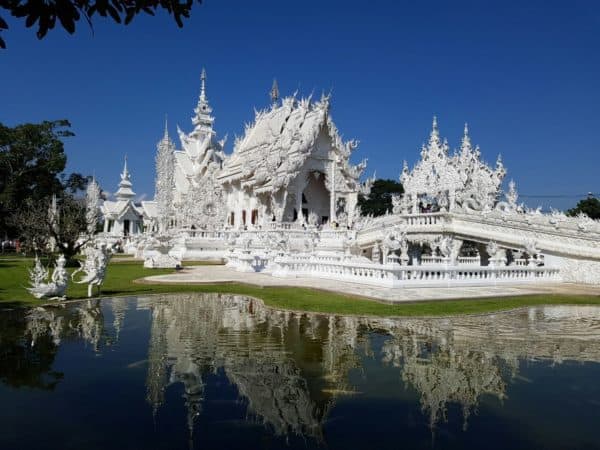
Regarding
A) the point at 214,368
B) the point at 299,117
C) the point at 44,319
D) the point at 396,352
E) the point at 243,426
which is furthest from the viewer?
the point at 299,117

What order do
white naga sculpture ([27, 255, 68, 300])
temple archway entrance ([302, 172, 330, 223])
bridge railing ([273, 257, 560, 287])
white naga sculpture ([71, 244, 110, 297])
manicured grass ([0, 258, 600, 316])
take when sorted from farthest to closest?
temple archway entrance ([302, 172, 330, 223]) → bridge railing ([273, 257, 560, 287]) → white naga sculpture ([71, 244, 110, 297]) → white naga sculpture ([27, 255, 68, 300]) → manicured grass ([0, 258, 600, 316])

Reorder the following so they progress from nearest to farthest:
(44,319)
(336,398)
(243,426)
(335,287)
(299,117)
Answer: (243,426)
(336,398)
(44,319)
(335,287)
(299,117)

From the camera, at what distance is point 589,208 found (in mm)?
51500

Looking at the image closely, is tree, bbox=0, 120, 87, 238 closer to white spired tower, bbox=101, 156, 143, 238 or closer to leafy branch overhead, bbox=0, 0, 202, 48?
white spired tower, bbox=101, 156, 143, 238

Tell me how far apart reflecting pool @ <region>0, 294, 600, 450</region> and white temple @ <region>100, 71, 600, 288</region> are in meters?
6.04

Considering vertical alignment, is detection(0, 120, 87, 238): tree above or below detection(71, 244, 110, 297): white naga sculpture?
above

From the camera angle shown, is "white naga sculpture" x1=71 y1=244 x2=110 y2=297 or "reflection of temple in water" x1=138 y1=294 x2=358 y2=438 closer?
"reflection of temple in water" x1=138 y1=294 x2=358 y2=438

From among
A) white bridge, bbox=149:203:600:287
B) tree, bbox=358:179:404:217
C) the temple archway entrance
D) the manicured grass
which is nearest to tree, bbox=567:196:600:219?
tree, bbox=358:179:404:217

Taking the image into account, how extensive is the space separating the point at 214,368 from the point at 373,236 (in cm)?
1908

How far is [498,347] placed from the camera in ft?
23.4

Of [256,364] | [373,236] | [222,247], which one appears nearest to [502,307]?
[256,364]

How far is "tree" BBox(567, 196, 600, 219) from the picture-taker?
5075 centimetres

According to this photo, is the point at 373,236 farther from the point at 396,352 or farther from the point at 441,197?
the point at 396,352

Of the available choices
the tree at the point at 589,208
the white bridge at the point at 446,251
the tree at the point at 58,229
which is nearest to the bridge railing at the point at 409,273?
the white bridge at the point at 446,251
